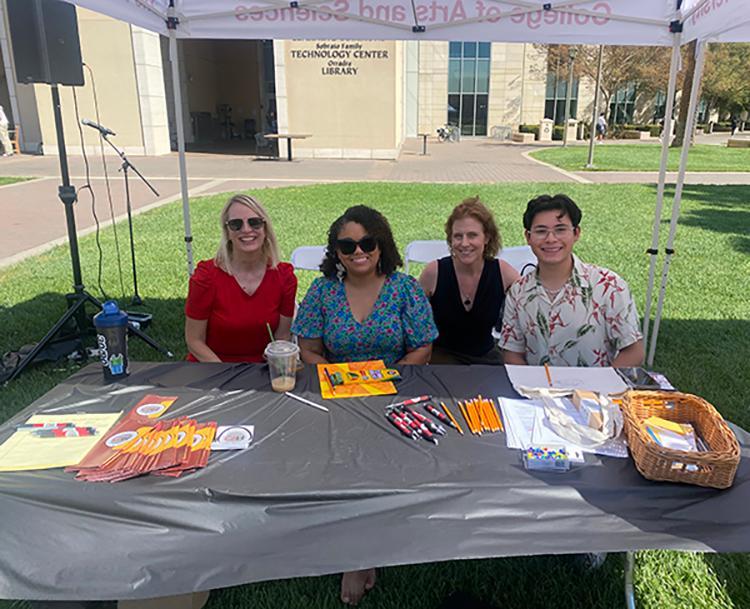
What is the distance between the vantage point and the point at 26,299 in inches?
222

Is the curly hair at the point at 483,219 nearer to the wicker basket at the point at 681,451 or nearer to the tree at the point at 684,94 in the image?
the wicker basket at the point at 681,451

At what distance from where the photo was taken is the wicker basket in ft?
4.71

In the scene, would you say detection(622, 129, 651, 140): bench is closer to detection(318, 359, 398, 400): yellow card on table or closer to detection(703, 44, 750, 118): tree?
detection(703, 44, 750, 118): tree

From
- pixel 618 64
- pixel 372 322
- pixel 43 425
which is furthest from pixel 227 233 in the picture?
pixel 618 64

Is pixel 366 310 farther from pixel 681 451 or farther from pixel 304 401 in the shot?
pixel 681 451

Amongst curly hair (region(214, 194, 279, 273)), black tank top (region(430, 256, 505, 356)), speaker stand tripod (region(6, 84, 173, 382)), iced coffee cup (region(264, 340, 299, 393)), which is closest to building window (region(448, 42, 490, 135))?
speaker stand tripod (region(6, 84, 173, 382))

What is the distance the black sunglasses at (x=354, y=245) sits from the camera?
7.95ft

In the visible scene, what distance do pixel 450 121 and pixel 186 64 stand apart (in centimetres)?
1648

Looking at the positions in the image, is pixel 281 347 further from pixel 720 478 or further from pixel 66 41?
pixel 66 41

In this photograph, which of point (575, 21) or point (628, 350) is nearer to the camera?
point (628, 350)

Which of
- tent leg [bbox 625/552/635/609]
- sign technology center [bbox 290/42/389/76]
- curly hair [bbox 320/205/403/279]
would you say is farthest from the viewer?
sign technology center [bbox 290/42/389/76]

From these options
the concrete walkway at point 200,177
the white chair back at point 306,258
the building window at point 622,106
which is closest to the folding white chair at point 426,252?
the white chair back at point 306,258

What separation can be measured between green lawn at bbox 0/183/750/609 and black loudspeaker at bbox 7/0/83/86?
207 centimetres

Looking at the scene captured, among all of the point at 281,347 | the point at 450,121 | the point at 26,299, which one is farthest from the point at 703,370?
the point at 450,121
